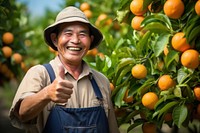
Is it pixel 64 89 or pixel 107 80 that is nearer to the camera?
pixel 64 89

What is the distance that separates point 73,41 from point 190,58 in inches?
24.9

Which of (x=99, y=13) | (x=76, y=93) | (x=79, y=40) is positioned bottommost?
(x=76, y=93)

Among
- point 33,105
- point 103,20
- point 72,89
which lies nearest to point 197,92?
point 72,89

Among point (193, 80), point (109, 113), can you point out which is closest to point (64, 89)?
point (109, 113)

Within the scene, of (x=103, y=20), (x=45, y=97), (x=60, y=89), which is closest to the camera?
(x=60, y=89)

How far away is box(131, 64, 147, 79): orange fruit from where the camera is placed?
8.80ft

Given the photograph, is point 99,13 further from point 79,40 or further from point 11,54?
point 79,40

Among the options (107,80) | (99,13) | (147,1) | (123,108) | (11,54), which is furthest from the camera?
(99,13)

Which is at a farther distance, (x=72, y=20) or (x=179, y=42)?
(x=72, y=20)

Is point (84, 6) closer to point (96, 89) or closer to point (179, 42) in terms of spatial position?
point (96, 89)

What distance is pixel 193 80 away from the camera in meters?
2.62

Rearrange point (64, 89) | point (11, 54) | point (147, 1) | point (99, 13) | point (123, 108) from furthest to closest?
point (99, 13) → point (11, 54) → point (123, 108) → point (147, 1) → point (64, 89)

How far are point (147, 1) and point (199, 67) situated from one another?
470 mm

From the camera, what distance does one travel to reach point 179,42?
8.00ft
